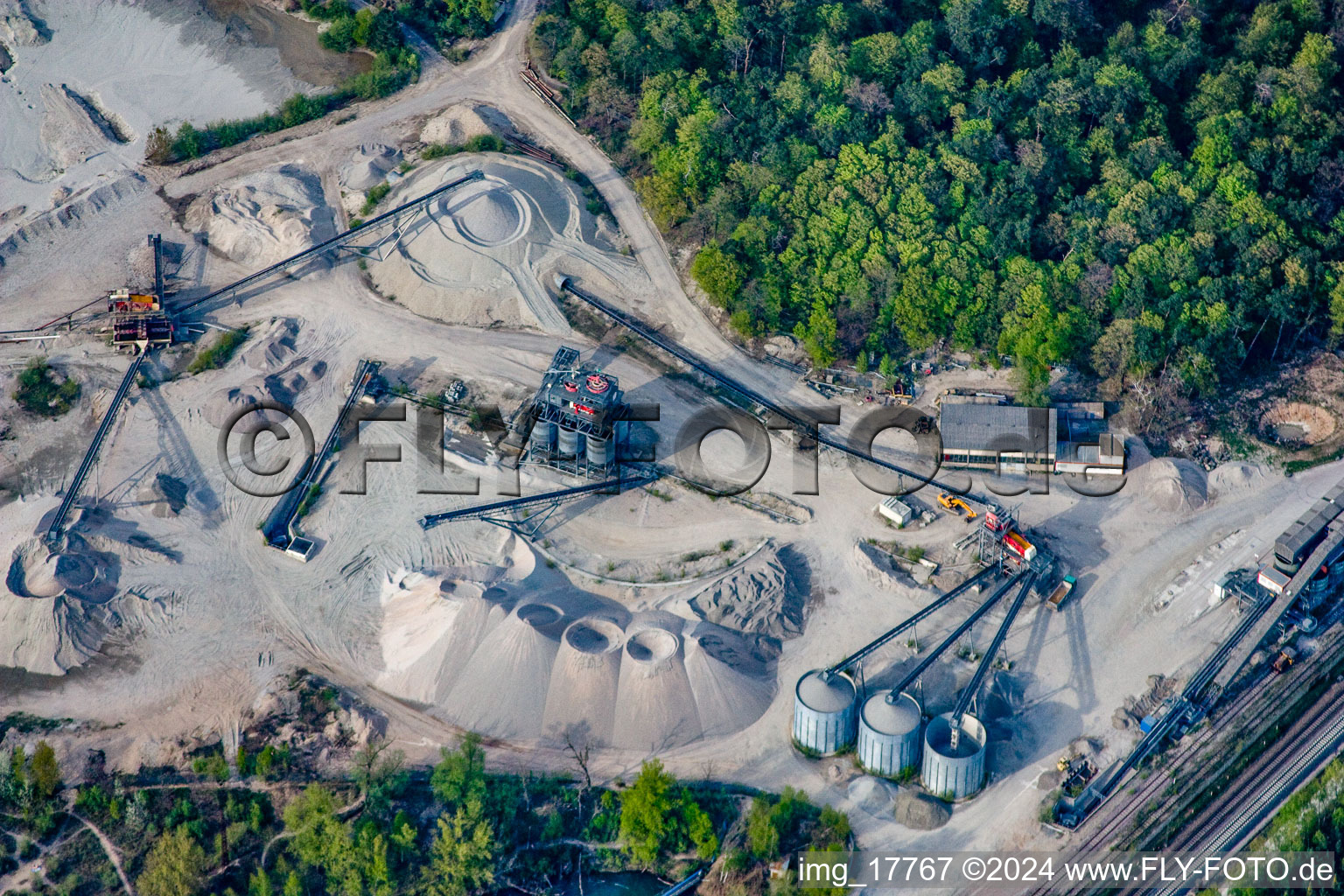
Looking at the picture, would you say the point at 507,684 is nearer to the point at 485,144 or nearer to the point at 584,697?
the point at 584,697

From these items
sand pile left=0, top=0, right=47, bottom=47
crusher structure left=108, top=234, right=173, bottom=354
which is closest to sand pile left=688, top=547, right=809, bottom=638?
crusher structure left=108, top=234, right=173, bottom=354

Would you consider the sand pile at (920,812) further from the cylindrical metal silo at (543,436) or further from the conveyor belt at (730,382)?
the cylindrical metal silo at (543,436)

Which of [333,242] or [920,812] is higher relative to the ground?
[333,242]

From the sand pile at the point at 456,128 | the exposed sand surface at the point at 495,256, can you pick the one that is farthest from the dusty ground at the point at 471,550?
the sand pile at the point at 456,128

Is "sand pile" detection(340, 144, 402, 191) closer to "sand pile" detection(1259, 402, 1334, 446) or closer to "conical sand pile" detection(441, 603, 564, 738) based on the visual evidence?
"conical sand pile" detection(441, 603, 564, 738)

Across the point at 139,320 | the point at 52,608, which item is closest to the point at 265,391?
the point at 139,320

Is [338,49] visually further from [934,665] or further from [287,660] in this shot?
[934,665]
